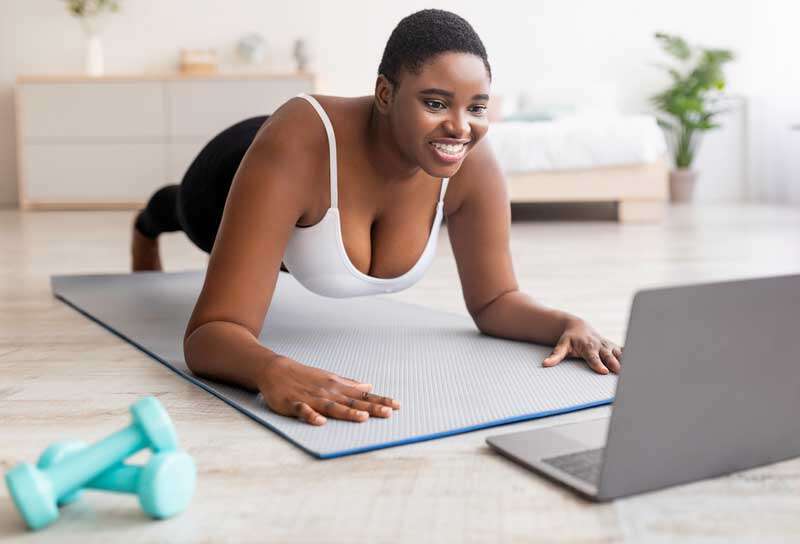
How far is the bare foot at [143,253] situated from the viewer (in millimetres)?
2777

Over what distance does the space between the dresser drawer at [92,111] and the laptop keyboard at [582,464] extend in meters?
5.65

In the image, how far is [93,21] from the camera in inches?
254

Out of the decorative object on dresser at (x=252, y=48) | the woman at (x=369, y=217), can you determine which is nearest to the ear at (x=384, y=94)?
the woman at (x=369, y=217)

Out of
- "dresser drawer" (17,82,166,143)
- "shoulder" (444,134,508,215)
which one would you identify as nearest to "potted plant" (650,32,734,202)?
"dresser drawer" (17,82,166,143)

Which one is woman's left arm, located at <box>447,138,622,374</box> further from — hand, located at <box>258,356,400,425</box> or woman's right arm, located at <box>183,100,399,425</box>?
hand, located at <box>258,356,400,425</box>

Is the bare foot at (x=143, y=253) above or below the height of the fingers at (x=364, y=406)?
below

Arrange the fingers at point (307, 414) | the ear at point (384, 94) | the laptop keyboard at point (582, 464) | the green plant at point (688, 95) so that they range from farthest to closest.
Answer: the green plant at point (688, 95) < the ear at point (384, 94) < the fingers at point (307, 414) < the laptop keyboard at point (582, 464)

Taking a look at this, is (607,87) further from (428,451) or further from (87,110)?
(428,451)

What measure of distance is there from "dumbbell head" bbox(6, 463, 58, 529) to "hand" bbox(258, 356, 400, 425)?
397 mm

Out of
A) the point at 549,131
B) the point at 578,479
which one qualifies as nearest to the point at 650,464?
the point at 578,479

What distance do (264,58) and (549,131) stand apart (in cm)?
261

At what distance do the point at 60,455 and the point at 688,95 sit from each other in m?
5.95

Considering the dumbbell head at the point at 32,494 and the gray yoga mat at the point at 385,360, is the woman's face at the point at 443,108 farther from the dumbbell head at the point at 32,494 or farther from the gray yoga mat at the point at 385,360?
the dumbbell head at the point at 32,494

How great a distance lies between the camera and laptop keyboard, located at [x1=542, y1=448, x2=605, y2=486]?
102 centimetres
